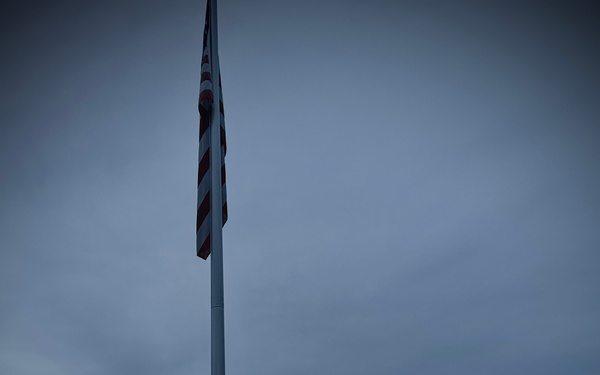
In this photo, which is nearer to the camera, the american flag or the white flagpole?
the white flagpole

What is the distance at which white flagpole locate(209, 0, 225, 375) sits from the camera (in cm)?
728

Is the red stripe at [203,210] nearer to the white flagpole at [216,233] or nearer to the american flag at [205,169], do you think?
the american flag at [205,169]

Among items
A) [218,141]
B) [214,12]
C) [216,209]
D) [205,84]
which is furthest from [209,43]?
[216,209]

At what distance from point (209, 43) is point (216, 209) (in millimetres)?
3972

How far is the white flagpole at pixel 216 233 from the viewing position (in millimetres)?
7281

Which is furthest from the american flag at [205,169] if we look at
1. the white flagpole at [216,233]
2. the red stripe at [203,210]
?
the white flagpole at [216,233]

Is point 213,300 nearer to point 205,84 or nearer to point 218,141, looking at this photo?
point 218,141

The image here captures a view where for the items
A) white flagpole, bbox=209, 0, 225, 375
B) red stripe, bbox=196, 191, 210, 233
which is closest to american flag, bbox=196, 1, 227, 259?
red stripe, bbox=196, 191, 210, 233

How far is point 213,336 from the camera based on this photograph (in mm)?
7336

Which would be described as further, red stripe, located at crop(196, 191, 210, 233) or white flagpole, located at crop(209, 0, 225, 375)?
red stripe, located at crop(196, 191, 210, 233)

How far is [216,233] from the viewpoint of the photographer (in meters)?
8.20

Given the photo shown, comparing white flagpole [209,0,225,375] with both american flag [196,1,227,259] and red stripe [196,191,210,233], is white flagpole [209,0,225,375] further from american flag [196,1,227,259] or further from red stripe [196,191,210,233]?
red stripe [196,191,210,233]

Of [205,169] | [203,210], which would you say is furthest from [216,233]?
[205,169]

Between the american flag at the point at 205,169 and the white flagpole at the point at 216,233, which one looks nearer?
the white flagpole at the point at 216,233
